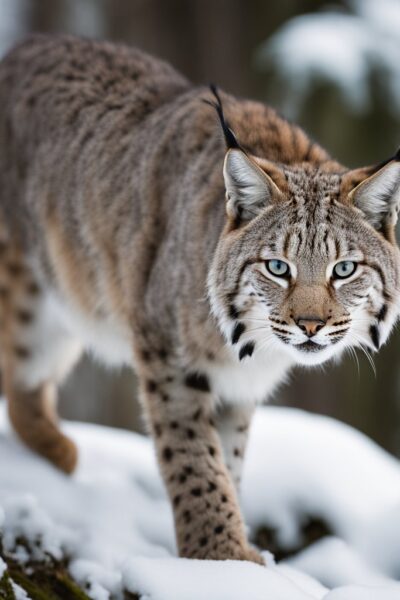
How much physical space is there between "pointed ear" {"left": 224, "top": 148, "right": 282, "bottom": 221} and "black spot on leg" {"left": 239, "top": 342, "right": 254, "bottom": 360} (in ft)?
1.63

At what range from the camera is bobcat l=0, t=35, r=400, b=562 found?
13.3 ft

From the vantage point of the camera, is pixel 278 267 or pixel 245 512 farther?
pixel 245 512

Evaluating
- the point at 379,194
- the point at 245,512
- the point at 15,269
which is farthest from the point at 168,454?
the point at 15,269

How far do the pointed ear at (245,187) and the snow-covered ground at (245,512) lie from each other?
1.31 m

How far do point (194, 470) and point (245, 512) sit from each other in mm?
708

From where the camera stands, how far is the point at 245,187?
13.6ft

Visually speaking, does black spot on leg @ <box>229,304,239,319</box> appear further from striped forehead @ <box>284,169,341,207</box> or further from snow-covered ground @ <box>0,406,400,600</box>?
snow-covered ground @ <box>0,406,400,600</box>

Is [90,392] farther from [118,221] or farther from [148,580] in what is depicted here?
[148,580]

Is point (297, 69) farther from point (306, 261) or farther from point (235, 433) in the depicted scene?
point (306, 261)

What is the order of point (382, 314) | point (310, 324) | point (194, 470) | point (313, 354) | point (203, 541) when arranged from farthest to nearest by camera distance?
point (194, 470), point (203, 541), point (382, 314), point (313, 354), point (310, 324)

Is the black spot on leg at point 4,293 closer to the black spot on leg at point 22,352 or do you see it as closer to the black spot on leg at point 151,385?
the black spot on leg at point 22,352

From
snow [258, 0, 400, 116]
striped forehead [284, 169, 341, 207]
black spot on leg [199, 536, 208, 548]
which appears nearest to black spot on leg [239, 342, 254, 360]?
striped forehead [284, 169, 341, 207]

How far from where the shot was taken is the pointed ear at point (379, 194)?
13.2 feet

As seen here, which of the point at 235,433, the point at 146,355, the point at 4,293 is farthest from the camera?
the point at 4,293
